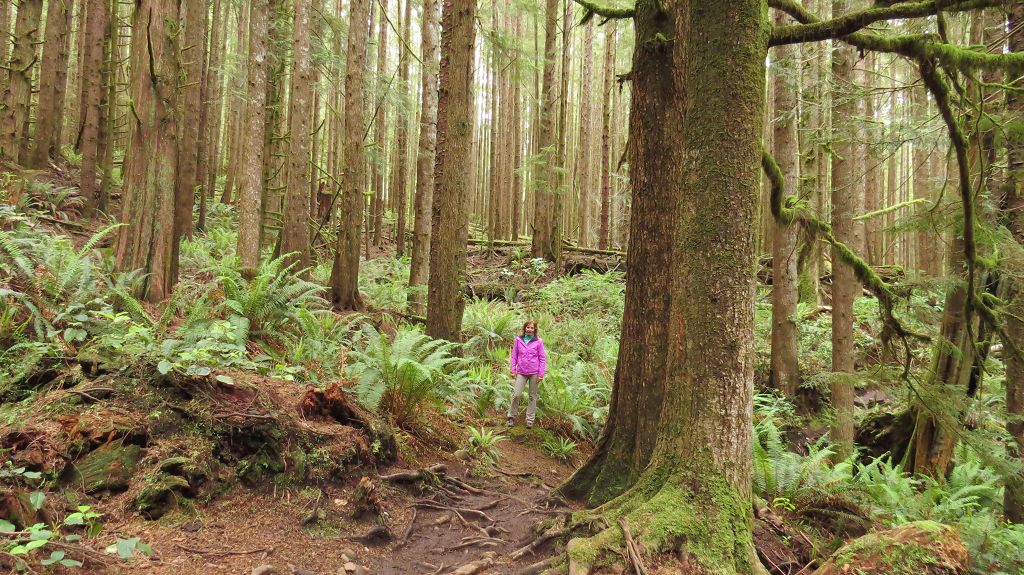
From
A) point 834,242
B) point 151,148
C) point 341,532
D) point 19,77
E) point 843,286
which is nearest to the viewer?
point 341,532

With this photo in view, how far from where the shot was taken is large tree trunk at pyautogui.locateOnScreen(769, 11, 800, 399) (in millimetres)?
9117

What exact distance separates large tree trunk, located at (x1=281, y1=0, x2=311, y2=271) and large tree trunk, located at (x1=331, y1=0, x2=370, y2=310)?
77cm

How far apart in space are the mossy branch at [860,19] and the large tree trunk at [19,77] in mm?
14858

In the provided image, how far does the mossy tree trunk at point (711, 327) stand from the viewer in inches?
111

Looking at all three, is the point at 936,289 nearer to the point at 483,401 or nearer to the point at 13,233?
the point at 483,401

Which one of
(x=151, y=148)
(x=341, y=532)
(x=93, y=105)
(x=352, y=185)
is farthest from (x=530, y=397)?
(x=93, y=105)

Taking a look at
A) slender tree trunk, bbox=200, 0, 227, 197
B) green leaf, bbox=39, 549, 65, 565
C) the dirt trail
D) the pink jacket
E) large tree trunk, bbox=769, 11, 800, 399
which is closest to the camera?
green leaf, bbox=39, 549, 65, 565

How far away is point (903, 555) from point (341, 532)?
3487mm

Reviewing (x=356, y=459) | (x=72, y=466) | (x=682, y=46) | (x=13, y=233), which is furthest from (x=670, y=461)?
Result: (x=13, y=233)

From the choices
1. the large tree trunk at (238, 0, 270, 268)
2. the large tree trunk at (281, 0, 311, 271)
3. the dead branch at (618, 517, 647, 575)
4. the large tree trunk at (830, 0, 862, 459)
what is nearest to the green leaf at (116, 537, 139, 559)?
the dead branch at (618, 517, 647, 575)

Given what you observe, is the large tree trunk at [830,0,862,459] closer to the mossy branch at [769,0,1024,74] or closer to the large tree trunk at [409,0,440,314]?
the mossy branch at [769,0,1024,74]

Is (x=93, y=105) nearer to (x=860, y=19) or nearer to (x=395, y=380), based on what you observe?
(x=395, y=380)

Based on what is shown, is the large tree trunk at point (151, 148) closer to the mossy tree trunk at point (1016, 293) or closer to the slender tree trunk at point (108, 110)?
the slender tree trunk at point (108, 110)

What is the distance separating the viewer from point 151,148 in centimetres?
605
